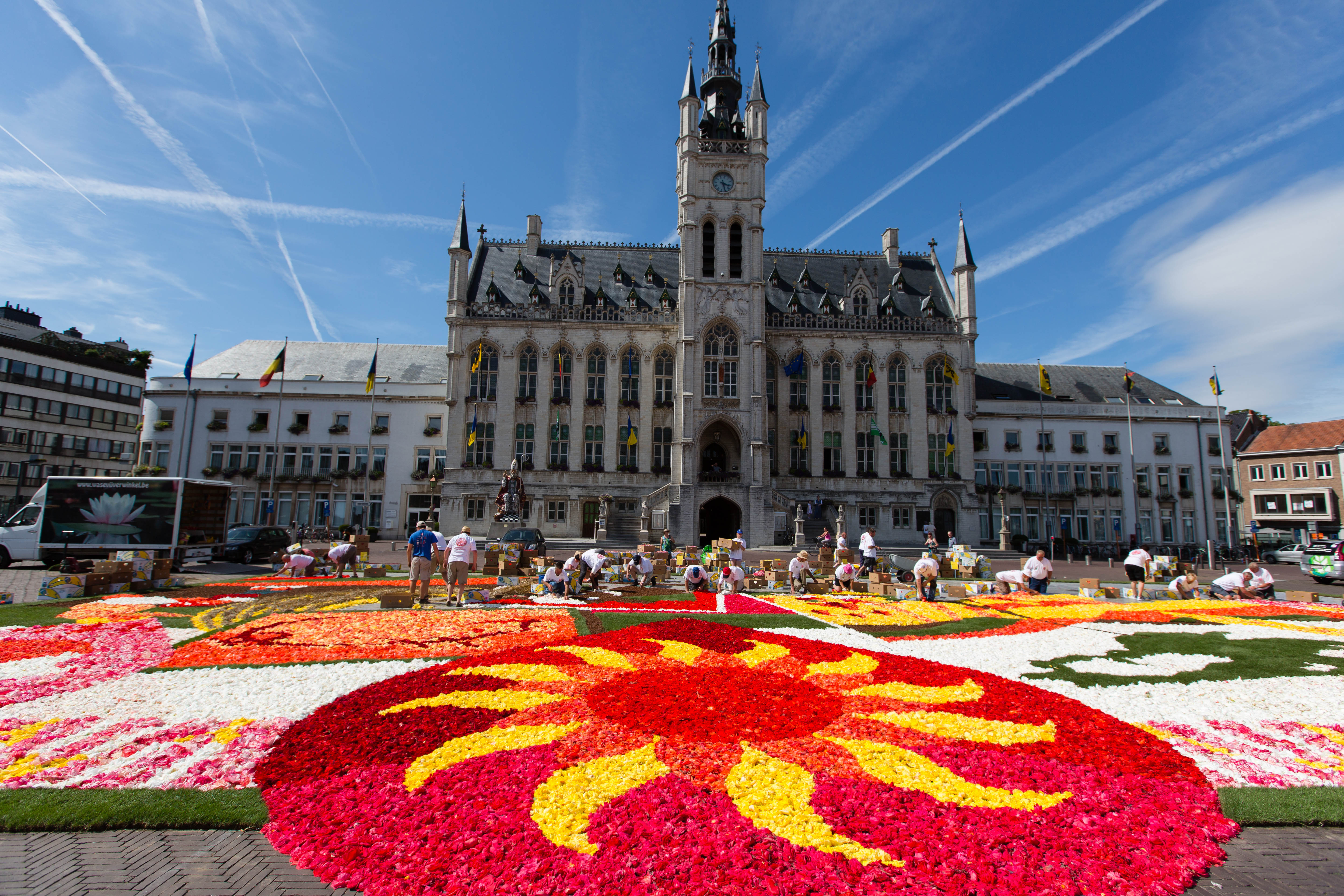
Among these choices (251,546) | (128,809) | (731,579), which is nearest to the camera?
(128,809)

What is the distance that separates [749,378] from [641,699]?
125 feet

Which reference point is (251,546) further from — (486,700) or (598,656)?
(486,700)

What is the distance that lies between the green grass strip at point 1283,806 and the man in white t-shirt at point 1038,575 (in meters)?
13.5

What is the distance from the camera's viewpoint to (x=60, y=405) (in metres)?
49.2

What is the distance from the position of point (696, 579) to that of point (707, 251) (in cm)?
3349

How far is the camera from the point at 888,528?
150 feet

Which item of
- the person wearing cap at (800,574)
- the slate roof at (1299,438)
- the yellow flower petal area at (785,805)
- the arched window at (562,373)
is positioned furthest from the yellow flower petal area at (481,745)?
the slate roof at (1299,438)

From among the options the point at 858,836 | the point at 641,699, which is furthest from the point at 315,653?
the point at 858,836

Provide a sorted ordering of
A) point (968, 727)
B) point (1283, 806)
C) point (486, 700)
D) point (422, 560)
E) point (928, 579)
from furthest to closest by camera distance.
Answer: point (928, 579) → point (422, 560) → point (486, 700) → point (968, 727) → point (1283, 806)

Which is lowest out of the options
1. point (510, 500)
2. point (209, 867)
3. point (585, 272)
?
point (209, 867)

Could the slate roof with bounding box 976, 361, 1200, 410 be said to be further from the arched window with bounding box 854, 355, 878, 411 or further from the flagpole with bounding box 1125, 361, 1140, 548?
the arched window with bounding box 854, 355, 878, 411

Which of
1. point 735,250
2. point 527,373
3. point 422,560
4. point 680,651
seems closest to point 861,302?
point 735,250

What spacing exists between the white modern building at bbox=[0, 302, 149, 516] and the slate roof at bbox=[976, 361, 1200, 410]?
7427cm

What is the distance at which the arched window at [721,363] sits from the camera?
4475cm
